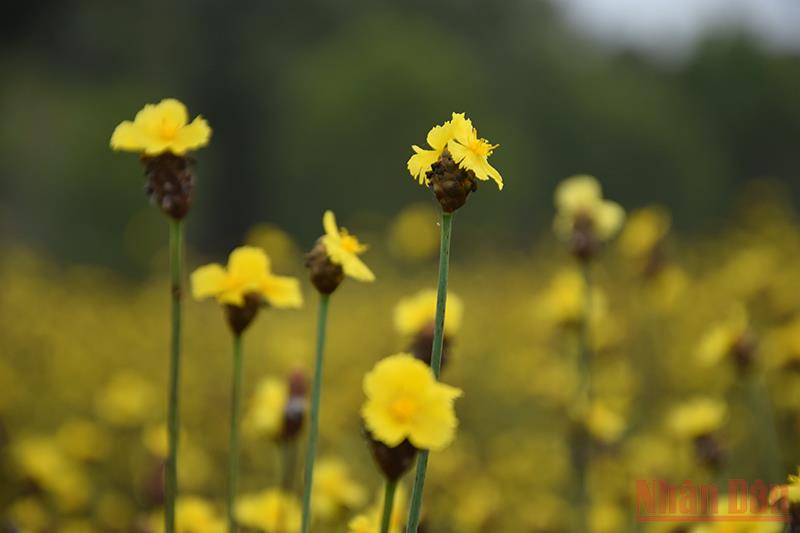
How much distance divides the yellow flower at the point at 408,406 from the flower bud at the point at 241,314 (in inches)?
10.7

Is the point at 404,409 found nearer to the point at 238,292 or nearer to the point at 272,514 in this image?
the point at 238,292

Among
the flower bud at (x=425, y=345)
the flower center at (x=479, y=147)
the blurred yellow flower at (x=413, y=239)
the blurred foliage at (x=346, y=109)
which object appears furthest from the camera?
the blurred foliage at (x=346, y=109)

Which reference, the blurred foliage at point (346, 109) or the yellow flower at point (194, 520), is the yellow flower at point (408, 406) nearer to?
the yellow flower at point (194, 520)

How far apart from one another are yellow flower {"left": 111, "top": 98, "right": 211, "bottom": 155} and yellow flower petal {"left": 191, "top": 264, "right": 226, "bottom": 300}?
0.55ft

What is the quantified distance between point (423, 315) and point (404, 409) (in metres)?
0.42

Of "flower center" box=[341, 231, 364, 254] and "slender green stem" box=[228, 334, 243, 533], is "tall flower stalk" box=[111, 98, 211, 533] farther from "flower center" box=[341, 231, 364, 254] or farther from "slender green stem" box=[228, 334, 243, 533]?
"flower center" box=[341, 231, 364, 254]

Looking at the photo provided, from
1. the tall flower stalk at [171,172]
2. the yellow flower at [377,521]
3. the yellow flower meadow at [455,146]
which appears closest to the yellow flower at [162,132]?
the tall flower stalk at [171,172]

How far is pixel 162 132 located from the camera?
1013 millimetres

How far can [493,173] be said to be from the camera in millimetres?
935

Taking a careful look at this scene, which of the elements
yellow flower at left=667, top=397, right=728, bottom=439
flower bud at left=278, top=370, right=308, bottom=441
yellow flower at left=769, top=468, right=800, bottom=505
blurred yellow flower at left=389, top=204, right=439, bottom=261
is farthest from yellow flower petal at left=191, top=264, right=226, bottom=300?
blurred yellow flower at left=389, top=204, right=439, bottom=261

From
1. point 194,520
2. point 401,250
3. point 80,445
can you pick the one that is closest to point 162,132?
point 194,520

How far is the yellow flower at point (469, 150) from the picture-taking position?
896 mm

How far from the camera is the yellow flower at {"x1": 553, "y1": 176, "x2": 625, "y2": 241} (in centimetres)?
164

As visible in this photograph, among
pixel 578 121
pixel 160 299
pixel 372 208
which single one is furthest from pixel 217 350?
pixel 578 121
